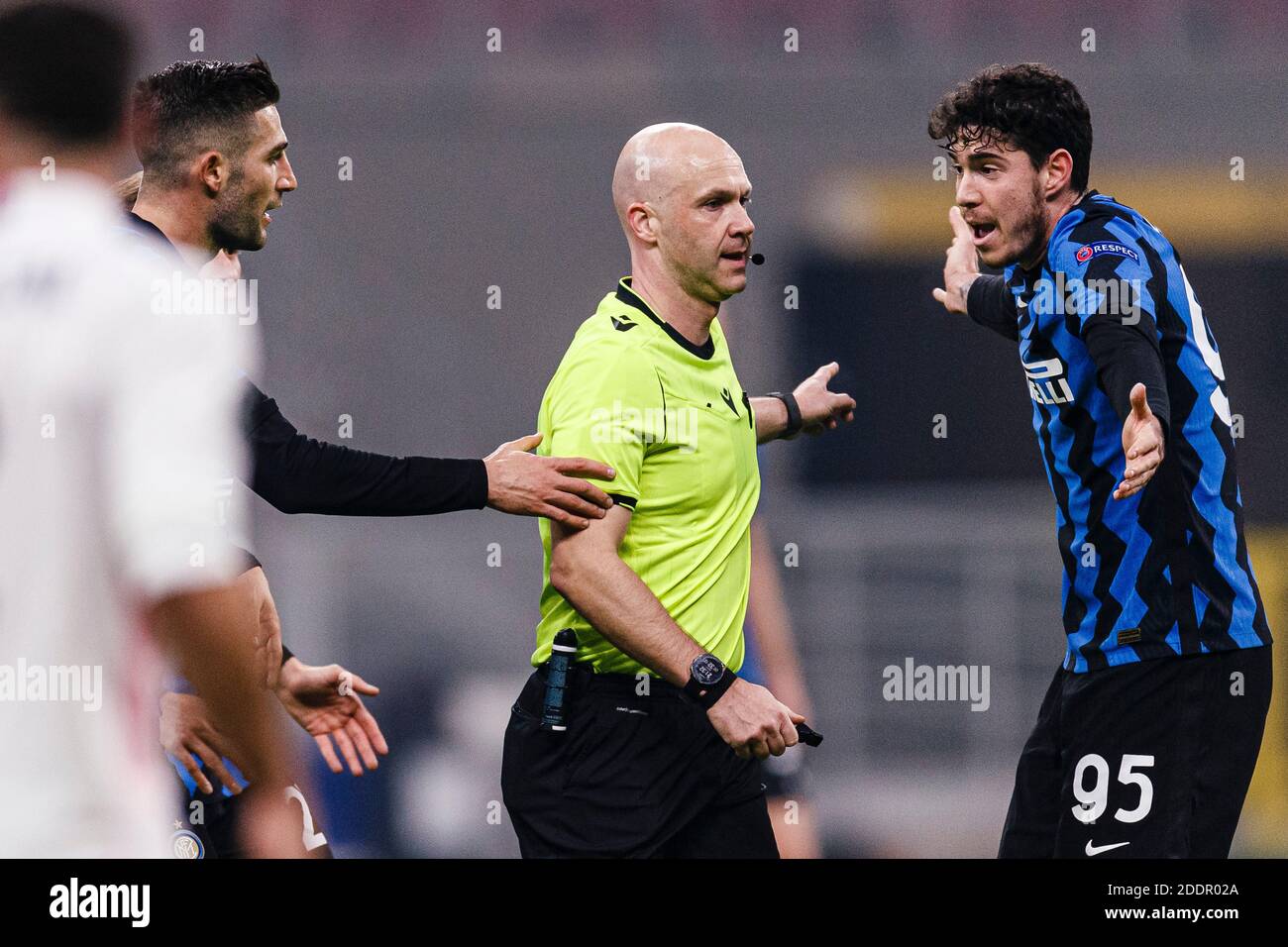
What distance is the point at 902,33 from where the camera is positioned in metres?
12.8

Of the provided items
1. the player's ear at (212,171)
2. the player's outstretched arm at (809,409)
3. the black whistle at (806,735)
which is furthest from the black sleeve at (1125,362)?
the player's ear at (212,171)

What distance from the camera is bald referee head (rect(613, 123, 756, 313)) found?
4.06 metres

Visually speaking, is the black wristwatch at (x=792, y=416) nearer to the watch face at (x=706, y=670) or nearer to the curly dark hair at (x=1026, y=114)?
the curly dark hair at (x=1026, y=114)

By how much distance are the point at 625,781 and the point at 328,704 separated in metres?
0.80

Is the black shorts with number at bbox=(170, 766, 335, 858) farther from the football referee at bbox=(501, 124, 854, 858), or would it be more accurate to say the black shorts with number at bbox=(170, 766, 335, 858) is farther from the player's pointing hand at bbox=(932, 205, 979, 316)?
the player's pointing hand at bbox=(932, 205, 979, 316)

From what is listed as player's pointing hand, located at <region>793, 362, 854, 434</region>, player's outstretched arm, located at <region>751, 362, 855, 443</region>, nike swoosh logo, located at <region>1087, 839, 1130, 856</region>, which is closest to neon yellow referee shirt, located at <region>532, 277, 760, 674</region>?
player's outstretched arm, located at <region>751, 362, 855, 443</region>

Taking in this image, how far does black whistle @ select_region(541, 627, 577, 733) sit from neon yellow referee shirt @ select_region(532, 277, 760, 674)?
5 centimetres

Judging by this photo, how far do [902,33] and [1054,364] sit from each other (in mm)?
9376

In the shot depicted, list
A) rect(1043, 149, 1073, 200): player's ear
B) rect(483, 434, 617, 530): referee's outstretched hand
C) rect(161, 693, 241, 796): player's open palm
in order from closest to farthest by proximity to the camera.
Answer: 1. rect(483, 434, 617, 530): referee's outstretched hand
2. rect(1043, 149, 1073, 200): player's ear
3. rect(161, 693, 241, 796): player's open palm

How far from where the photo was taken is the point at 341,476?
3.64m

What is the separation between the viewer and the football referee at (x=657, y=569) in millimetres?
3746

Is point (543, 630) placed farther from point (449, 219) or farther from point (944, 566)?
point (449, 219)

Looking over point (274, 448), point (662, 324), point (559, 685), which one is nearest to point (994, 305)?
point (662, 324)

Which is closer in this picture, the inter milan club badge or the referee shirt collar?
the referee shirt collar
